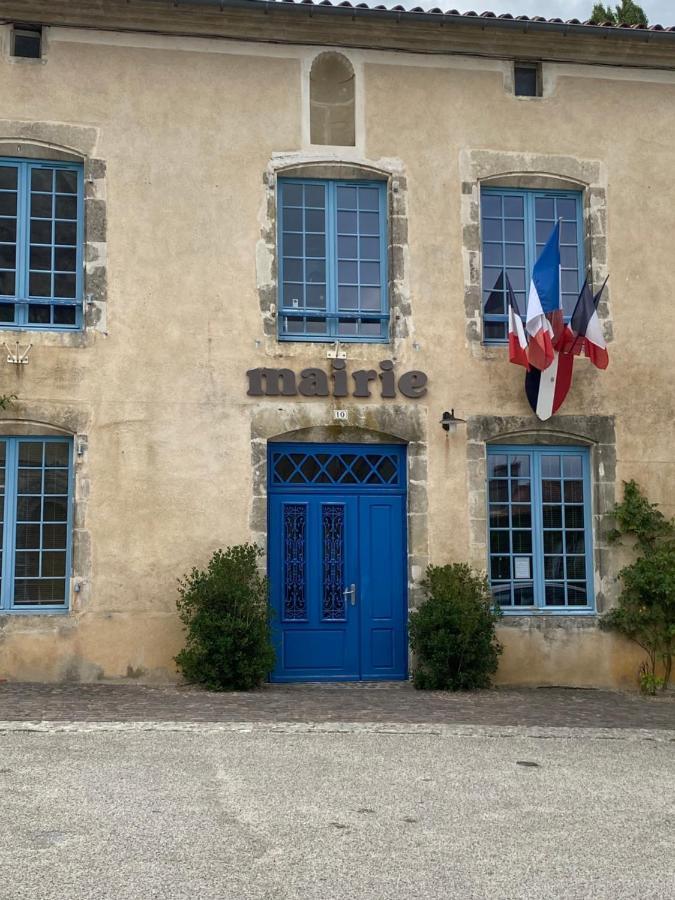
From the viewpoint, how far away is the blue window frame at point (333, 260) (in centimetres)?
1031

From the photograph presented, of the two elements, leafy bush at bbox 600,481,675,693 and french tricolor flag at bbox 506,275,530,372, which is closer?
french tricolor flag at bbox 506,275,530,372

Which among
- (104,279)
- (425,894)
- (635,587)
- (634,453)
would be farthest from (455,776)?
(104,279)

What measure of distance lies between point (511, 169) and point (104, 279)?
4152mm

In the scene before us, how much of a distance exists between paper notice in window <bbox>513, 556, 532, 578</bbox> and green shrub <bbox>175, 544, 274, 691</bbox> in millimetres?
2532

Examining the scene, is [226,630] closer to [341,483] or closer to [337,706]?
[337,706]

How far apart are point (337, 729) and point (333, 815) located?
7.09 ft

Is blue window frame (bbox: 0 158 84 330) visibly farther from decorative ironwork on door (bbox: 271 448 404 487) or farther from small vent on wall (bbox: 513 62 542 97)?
small vent on wall (bbox: 513 62 542 97)

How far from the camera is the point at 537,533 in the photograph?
1038 centimetres

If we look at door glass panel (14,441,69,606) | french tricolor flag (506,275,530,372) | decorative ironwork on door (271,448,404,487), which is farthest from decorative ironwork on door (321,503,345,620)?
door glass panel (14,441,69,606)

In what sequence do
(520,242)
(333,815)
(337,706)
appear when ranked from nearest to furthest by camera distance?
(333,815) → (337,706) → (520,242)

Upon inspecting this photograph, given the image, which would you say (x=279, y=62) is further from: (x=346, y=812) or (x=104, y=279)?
(x=346, y=812)

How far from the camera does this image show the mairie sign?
999cm

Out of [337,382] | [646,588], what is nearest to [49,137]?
[337,382]

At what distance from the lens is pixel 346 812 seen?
5.42 metres
